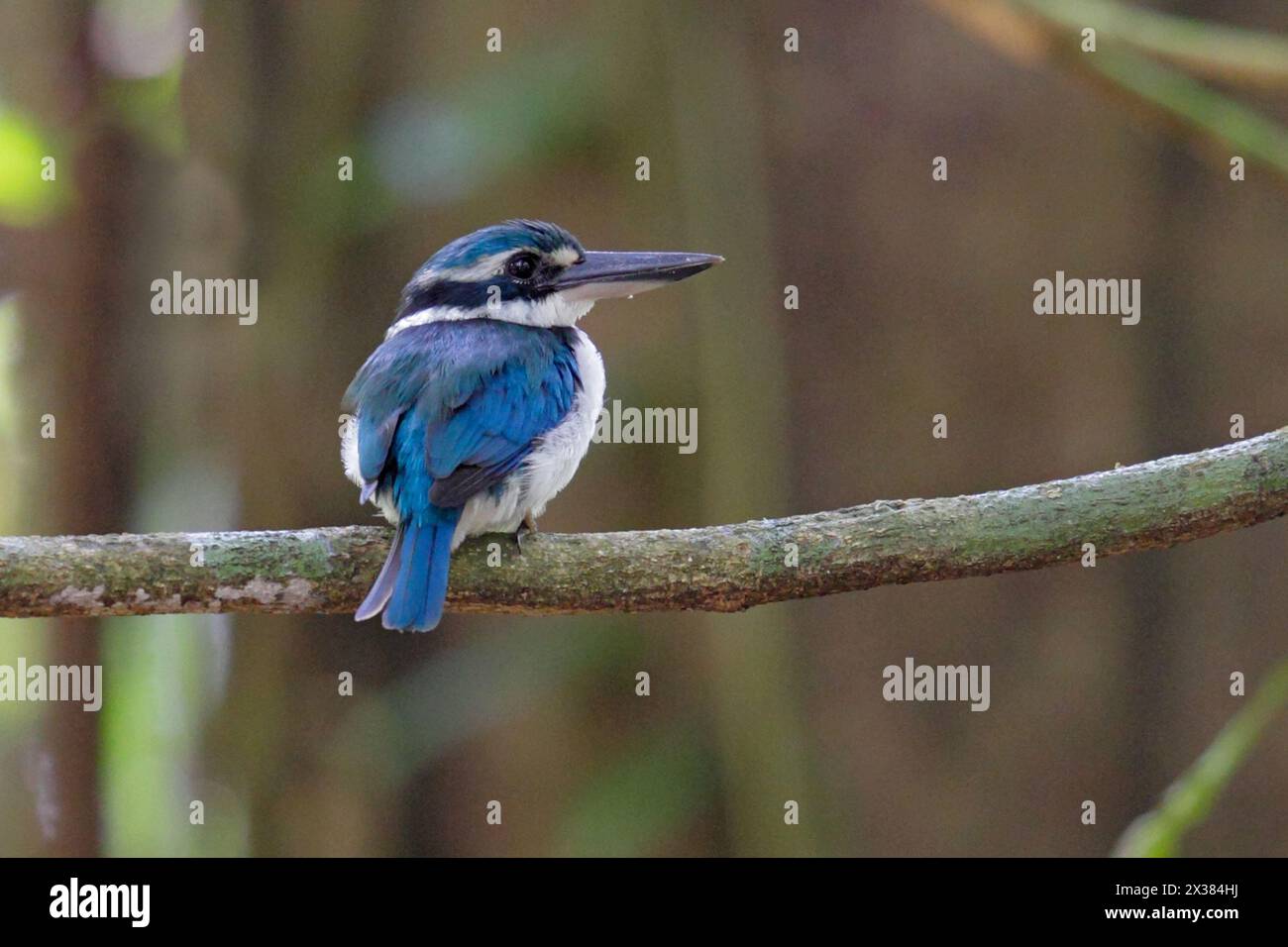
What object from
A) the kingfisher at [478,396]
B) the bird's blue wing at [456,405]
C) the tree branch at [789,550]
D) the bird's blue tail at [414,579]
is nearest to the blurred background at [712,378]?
the kingfisher at [478,396]

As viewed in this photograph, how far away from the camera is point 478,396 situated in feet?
11.4

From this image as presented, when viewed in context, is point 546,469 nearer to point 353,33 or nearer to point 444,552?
point 444,552

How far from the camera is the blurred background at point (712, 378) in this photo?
4809 mm

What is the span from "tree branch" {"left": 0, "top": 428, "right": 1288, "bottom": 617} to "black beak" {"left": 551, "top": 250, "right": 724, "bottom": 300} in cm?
135

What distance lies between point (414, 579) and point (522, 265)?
1.32 m

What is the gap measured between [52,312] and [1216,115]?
3.38 metres

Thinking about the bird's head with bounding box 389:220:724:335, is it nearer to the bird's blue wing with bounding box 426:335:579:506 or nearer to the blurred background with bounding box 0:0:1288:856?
the bird's blue wing with bounding box 426:335:579:506

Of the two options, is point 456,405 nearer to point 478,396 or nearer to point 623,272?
point 478,396

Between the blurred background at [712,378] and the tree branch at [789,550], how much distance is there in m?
2.00

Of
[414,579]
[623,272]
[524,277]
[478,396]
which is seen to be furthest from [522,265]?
[414,579]

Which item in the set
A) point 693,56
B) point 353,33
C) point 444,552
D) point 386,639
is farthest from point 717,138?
point 444,552

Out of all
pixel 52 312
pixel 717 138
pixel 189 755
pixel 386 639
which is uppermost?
pixel 717 138

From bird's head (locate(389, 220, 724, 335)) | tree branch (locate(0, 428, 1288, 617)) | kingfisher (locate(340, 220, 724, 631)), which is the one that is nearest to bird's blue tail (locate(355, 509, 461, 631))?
kingfisher (locate(340, 220, 724, 631))

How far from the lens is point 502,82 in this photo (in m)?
5.08
